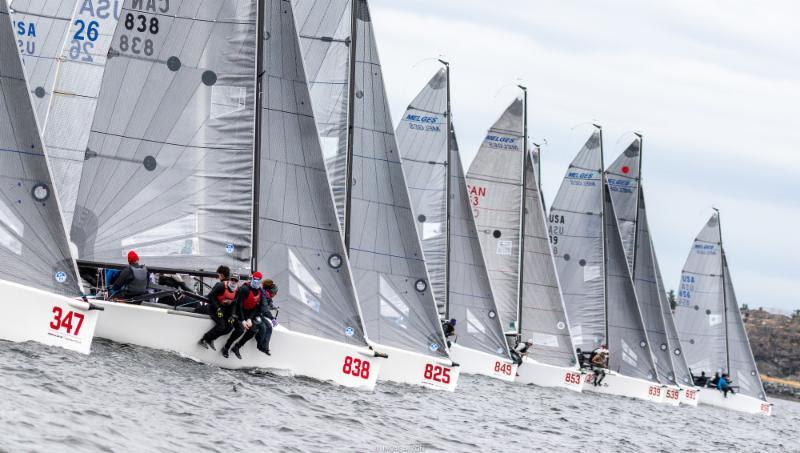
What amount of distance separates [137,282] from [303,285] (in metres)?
2.83

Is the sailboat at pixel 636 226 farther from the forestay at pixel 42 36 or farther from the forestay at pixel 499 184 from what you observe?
the forestay at pixel 42 36

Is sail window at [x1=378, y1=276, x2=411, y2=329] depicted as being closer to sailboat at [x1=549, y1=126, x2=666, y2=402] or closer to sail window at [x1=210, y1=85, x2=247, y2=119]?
sail window at [x1=210, y1=85, x2=247, y2=119]

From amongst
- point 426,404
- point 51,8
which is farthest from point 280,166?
point 51,8

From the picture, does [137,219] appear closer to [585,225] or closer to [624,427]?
[624,427]

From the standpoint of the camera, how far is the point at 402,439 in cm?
1667

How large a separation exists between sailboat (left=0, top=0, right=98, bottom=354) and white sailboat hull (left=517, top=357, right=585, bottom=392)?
18.6 meters

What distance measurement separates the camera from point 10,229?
1688cm

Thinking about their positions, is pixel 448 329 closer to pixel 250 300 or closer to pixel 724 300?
pixel 250 300

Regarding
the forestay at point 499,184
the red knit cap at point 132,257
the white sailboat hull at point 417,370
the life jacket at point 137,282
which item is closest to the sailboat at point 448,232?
the forestay at point 499,184

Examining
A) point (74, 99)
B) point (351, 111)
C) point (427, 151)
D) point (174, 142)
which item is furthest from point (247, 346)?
point (427, 151)

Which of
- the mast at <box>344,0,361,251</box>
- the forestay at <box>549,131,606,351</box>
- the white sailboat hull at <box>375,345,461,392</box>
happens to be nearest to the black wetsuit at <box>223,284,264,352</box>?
the white sailboat hull at <box>375,345,461,392</box>

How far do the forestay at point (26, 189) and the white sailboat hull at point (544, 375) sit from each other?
18.6 m

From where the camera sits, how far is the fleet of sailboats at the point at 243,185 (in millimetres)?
17172

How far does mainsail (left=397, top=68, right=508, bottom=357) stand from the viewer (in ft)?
106
